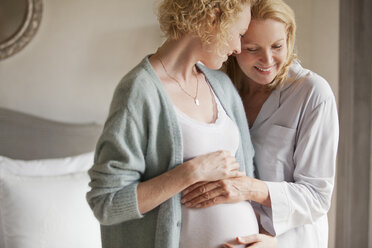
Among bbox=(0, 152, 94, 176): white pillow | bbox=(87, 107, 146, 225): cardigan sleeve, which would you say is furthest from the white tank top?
bbox=(0, 152, 94, 176): white pillow

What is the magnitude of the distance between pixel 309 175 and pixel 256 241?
288mm

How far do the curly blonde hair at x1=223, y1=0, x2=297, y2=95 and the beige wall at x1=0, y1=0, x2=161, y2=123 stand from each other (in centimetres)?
97

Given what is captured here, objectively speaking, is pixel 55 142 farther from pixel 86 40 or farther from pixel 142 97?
pixel 142 97

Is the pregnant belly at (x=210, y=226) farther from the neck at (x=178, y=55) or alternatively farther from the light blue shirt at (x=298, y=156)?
the neck at (x=178, y=55)

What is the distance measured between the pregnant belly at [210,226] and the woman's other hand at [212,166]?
0.11 metres

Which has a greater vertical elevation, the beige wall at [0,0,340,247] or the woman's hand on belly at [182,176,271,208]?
the beige wall at [0,0,340,247]

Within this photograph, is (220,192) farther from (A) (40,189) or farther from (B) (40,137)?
(B) (40,137)

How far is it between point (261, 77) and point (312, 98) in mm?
185

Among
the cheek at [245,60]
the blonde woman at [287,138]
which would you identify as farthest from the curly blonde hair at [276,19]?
the cheek at [245,60]

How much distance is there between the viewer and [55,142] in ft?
7.20

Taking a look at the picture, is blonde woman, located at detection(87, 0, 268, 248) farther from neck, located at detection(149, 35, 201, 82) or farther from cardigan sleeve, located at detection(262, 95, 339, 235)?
cardigan sleeve, located at detection(262, 95, 339, 235)

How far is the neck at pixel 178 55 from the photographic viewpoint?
1.19 metres

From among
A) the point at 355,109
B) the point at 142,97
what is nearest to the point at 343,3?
the point at 355,109

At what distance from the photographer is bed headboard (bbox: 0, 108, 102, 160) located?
2.12m
